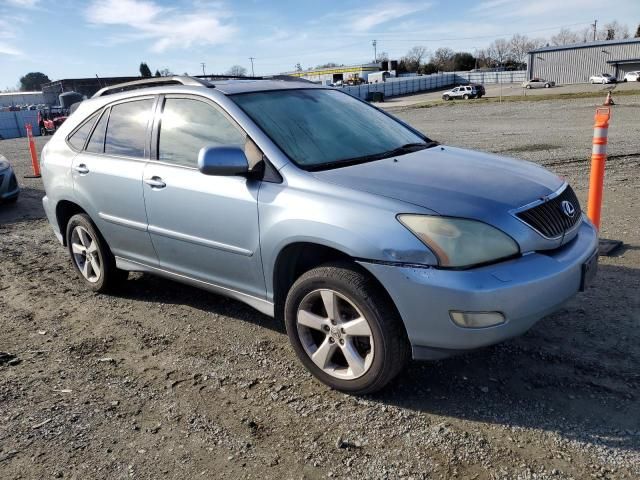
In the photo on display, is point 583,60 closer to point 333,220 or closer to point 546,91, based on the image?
point 546,91

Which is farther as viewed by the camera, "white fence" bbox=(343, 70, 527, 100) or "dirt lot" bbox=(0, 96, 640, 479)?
"white fence" bbox=(343, 70, 527, 100)

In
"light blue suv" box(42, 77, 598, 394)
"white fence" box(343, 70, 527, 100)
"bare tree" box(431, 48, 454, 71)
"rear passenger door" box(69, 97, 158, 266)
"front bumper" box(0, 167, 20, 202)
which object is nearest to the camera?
"light blue suv" box(42, 77, 598, 394)

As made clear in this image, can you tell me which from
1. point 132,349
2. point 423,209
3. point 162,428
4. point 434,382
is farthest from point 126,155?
point 434,382

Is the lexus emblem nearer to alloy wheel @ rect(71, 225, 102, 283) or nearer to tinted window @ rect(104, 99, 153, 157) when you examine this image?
tinted window @ rect(104, 99, 153, 157)

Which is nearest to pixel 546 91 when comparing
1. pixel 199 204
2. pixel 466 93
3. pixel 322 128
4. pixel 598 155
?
pixel 466 93

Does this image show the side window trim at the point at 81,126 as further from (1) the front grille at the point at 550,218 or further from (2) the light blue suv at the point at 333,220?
(1) the front grille at the point at 550,218

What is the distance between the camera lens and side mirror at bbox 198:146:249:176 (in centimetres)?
322

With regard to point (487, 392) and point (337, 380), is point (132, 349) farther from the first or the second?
point (487, 392)

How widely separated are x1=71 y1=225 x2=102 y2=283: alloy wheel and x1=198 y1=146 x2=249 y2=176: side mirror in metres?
1.98

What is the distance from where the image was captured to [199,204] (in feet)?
11.8

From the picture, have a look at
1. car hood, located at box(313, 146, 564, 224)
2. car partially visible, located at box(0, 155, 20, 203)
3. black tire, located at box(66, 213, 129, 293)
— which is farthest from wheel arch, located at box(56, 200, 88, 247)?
car partially visible, located at box(0, 155, 20, 203)

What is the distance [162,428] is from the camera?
2936mm

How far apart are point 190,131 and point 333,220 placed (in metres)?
1.51

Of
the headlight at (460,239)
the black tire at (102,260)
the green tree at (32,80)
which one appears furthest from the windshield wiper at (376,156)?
the green tree at (32,80)
